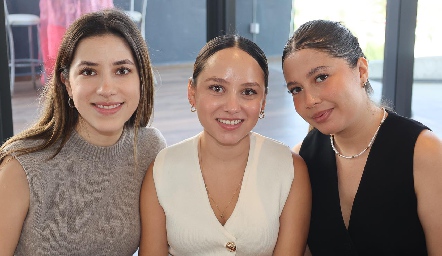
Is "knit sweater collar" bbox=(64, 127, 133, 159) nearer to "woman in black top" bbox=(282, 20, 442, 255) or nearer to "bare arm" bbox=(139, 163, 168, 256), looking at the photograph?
"bare arm" bbox=(139, 163, 168, 256)

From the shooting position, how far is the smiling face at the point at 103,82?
62.6 inches

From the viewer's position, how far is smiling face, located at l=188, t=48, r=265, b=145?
158cm

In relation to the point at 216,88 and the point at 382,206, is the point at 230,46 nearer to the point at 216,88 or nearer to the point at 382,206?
the point at 216,88

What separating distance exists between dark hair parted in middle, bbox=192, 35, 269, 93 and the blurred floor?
6.48 ft

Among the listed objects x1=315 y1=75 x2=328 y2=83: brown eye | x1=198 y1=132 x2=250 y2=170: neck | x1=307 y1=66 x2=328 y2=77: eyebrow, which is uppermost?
x1=307 y1=66 x2=328 y2=77: eyebrow

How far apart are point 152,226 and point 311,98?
60 centimetres

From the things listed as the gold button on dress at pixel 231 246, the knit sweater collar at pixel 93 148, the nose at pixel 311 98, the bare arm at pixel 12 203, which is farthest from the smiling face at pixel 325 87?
the bare arm at pixel 12 203

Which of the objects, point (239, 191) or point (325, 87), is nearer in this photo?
point (325, 87)

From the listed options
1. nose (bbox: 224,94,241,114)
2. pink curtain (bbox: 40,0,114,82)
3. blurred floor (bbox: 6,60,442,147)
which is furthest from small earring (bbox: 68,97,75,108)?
blurred floor (bbox: 6,60,442,147)

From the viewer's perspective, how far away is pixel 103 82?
159 cm

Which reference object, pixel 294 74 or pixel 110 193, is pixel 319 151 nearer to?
pixel 294 74

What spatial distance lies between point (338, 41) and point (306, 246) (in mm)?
676

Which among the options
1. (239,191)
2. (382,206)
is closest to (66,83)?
(239,191)

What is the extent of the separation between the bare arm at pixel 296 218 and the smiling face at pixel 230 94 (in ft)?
0.77
